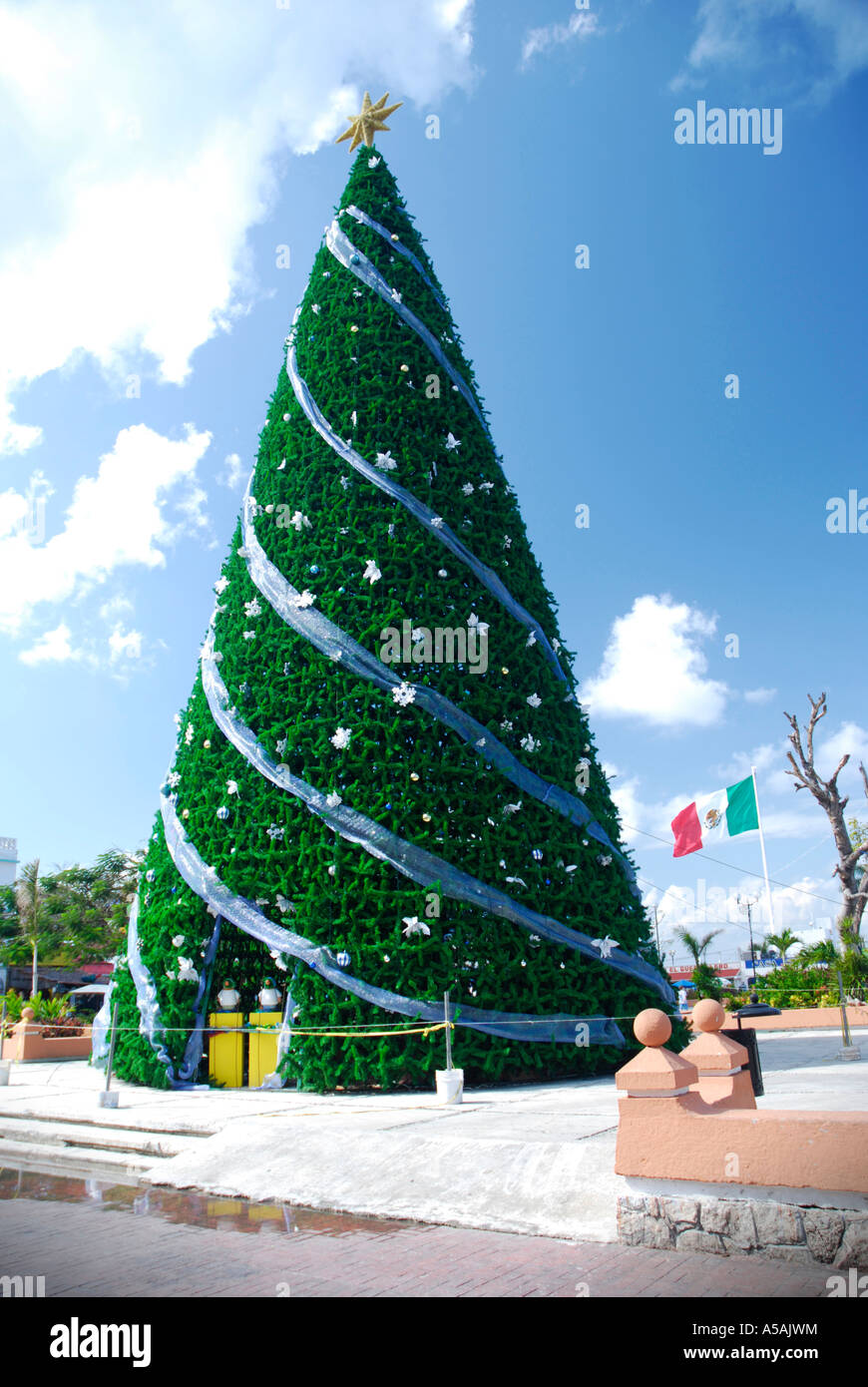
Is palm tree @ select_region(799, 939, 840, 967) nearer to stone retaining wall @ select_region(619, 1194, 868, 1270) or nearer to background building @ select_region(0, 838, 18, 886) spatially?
stone retaining wall @ select_region(619, 1194, 868, 1270)

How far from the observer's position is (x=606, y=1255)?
465 cm

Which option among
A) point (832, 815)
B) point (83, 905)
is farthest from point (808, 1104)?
point (83, 905)

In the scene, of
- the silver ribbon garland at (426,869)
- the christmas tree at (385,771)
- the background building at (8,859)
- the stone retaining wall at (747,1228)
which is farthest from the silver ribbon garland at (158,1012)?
the background building at (8,859)

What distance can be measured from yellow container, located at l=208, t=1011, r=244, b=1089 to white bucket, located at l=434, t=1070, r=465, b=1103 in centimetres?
365

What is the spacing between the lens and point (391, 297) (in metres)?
12.7

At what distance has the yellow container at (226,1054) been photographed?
1152 cm

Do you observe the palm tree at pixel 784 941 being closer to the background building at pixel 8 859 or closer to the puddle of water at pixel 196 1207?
the puddle of water at pixel 196 1207

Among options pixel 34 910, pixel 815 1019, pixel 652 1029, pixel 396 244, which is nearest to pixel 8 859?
pixel 34 910

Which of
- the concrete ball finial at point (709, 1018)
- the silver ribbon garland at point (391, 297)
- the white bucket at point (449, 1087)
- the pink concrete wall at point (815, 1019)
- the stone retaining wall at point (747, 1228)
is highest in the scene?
the silver ribbon garland at point (391, 297)

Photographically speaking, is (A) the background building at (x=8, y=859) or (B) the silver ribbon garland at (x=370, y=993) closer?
(B) the silver ribbon garland at (x=370, y=993)

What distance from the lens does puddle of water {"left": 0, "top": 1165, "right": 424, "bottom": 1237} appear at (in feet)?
18.0

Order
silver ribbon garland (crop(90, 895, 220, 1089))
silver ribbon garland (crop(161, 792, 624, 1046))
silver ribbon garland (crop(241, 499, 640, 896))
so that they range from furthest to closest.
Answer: silver ribbon garland (crop(90, 895, 220, 1089))
silver ribbon garland (crop(241, 499, 640, 896))
silver ribbon garland (crop(161, 792, 624, 1046))

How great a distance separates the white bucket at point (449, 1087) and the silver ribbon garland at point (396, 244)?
10503 millimetres

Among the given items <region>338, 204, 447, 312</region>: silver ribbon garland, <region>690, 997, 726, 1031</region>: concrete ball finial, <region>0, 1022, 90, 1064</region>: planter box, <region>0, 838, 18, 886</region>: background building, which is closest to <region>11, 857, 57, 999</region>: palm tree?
<region>0, 1022, 90, 1064</region>: planter box
